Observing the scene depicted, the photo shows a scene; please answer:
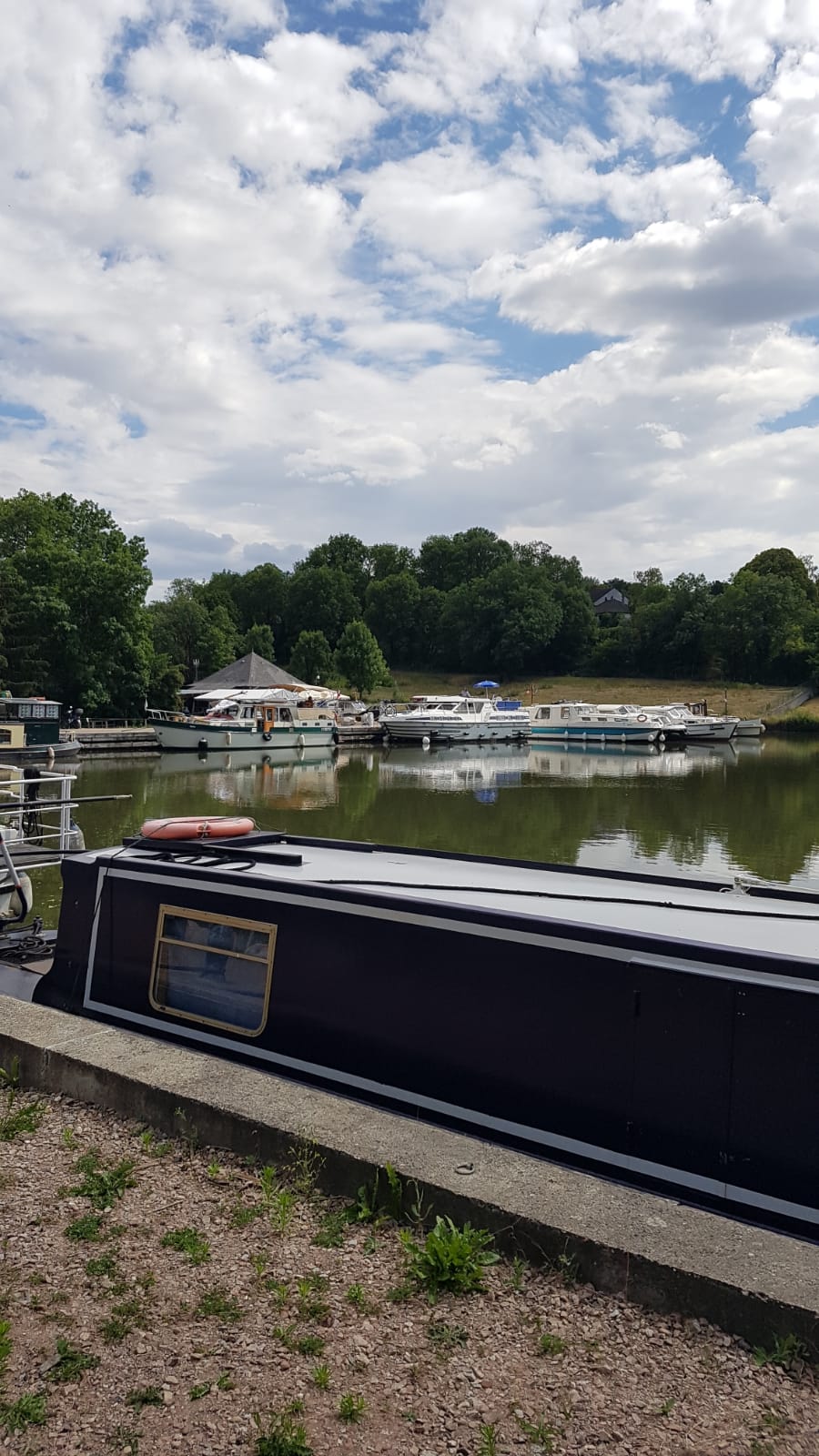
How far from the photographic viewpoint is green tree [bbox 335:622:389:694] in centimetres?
7975

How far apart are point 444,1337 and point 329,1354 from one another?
40cm

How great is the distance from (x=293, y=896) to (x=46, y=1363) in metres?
2.70

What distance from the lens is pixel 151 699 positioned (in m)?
60.8

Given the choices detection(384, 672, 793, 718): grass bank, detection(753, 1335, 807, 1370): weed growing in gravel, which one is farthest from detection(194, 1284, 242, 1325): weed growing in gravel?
detection(384, 672, 793, 718): grass bank

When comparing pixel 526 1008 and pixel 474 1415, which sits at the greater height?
pixel 526 1008

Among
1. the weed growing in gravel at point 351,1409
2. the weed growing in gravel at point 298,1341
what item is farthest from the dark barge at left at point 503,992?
the weed growing in gravel at point 351,1409

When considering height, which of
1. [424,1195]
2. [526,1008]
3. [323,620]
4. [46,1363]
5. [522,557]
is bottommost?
[46,1363]

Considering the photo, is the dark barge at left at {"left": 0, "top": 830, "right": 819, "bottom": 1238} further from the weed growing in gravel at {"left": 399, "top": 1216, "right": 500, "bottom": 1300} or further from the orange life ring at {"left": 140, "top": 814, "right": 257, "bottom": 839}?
the weed growing in gravel at {"left": 399, "top": 1216, "right": 500, "bottom": 1300}

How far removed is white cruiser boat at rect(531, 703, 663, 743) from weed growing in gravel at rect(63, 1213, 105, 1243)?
5832 centimetres

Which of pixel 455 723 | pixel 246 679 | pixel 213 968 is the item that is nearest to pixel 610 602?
pixel 455 723

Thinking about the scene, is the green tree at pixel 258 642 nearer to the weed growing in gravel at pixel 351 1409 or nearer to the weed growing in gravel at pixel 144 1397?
the weed growing in gravel at pixel 144 1397

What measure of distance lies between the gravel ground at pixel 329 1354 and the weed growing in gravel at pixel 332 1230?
0.01 metres

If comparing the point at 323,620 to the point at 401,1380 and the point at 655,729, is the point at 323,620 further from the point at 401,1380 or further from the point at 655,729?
the point at 401,1380

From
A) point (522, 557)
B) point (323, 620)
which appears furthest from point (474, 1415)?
point (522, 557)
